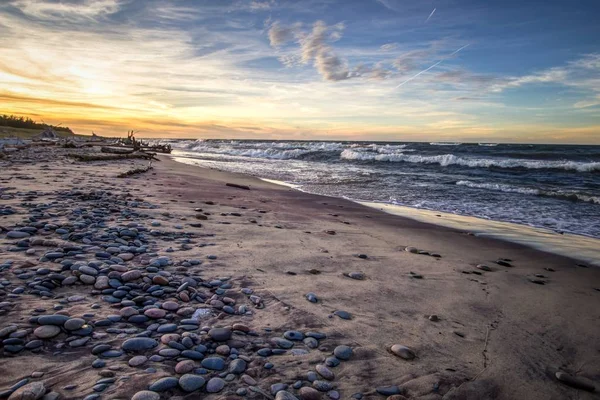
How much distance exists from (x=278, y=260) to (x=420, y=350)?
2135 millimetres

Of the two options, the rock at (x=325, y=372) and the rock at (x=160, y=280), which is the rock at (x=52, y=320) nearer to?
the rock at (x=160, y=280)

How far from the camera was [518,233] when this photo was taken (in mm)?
7047

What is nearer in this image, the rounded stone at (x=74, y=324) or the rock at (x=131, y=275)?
the rounded stone at (x=74, y=324)

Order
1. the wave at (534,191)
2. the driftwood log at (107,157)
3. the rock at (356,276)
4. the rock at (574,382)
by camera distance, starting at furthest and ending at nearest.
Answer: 1. the driftwood log at (107,157)
2. the wave at (534,191)
3. the rock at (356,276)
4. the rock at (574,382)

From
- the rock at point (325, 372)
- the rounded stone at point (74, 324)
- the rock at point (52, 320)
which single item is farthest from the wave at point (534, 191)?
the rock at point (52, 320)

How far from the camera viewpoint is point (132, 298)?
283 centimetres

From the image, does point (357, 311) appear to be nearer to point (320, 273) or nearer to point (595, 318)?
point (320, 273)

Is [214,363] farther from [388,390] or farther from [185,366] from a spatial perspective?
[388,390]

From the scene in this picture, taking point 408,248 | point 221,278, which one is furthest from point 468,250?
point 221,278

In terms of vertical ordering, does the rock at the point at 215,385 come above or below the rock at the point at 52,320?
below

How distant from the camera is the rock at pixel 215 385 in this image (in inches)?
74.6

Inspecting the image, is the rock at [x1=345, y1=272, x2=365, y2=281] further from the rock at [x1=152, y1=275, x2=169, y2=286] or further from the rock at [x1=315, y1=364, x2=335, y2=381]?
the rock at [x1=152, y1=275, x2=169, y2=286]

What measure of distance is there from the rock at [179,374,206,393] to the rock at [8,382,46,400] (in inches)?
27.0

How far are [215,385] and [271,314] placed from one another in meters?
0.99
